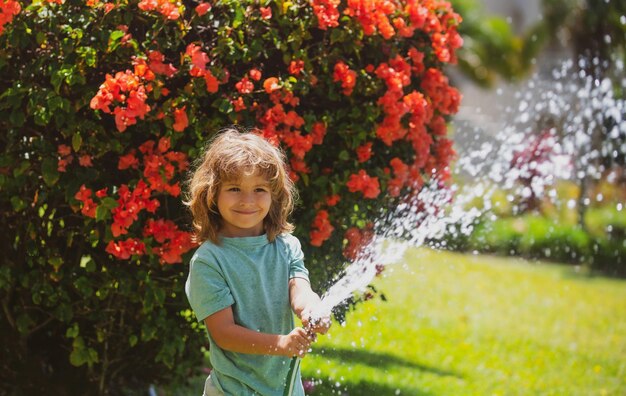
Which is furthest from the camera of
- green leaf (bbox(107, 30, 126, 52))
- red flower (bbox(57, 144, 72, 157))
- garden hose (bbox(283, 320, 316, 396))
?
red flower (bbox(57, 144, 72, 157))

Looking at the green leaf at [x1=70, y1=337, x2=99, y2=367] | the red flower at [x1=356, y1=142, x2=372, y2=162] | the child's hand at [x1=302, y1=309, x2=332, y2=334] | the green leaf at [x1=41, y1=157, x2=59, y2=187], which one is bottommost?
the green leaf at [x1=70, y1=337, x2=99, y2=367]

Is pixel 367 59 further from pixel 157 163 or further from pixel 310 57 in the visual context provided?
pixel 157 163

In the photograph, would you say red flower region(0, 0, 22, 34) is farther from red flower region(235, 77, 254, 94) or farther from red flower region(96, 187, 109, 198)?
red flower region(235, 77, 254, 94)

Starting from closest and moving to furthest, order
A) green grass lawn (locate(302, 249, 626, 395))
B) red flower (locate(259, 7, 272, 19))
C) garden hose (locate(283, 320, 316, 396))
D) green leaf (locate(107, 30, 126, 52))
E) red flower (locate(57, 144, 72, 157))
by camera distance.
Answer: garden hose (locate(283, 320, 316, 396)) → green leaf (locate(107, 30, 126, 52)) → red flower (locate(57, 144, 72, 157)) → red flower (locate(259, 7, 272, 19)) → green grass lawn (locate(302, 249, 626, 395))

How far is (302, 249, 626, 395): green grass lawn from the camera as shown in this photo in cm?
433

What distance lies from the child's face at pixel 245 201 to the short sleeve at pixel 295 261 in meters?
0.14

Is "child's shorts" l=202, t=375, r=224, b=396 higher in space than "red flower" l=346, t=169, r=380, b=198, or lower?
lower

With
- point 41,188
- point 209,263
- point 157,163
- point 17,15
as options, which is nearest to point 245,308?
point 209,263

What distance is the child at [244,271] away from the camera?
2.54 metres

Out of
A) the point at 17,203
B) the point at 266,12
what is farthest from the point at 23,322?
the point at 266,12

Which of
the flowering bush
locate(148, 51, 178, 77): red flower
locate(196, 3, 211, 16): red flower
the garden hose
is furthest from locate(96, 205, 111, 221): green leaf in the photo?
the garden hose

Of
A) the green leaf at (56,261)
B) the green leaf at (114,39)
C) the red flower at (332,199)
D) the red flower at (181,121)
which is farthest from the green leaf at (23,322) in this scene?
the red flower at (332,199)

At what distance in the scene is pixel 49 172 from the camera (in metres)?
3.40

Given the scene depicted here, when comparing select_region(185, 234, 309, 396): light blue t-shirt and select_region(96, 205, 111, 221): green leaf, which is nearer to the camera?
select_region(185, 234, 309, 396): light blue t-shirt
